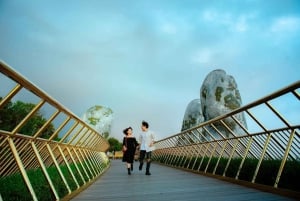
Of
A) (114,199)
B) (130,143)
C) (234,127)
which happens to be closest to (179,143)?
(130,143)

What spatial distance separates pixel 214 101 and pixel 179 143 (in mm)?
8849

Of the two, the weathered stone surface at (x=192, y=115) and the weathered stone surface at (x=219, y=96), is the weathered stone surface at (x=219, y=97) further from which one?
the weathered stone surface at (x=192, y=115)

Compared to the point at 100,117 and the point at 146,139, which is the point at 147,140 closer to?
the point at 146,139

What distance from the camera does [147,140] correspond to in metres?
11.9

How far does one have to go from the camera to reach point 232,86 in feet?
89.2

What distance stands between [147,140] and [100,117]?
2638 centimetres

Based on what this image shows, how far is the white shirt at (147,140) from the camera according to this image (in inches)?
469

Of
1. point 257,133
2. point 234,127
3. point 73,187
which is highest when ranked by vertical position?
point 234,127

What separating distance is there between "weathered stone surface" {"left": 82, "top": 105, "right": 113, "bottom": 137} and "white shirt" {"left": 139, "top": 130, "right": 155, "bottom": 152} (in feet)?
81.6

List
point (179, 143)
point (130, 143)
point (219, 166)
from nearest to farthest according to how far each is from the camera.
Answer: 1. point (219, 166)
2. point (130, 143)
3. point (179, 143)

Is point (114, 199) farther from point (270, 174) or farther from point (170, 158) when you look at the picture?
point (170, 158)

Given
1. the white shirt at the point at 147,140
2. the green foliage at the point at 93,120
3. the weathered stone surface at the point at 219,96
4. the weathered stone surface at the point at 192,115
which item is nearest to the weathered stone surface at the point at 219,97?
the weathered stone surface at the point at 219,96

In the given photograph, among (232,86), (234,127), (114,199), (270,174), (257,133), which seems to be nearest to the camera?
(114,199)

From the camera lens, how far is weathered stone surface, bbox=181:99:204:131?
36938 millimetres
